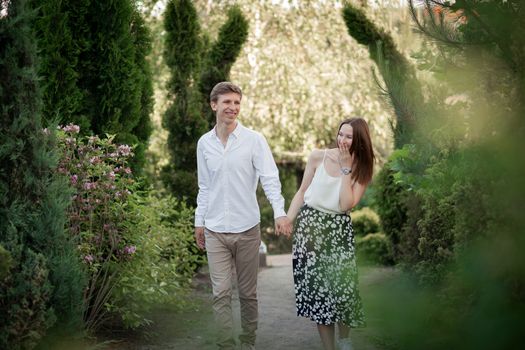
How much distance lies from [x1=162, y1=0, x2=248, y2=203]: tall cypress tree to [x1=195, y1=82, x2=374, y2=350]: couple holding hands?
14.8ft

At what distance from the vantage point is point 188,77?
938cm

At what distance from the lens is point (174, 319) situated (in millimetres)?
6328

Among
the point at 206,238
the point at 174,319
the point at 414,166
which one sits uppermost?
the point at 414,166

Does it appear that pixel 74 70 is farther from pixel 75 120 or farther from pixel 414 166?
pixel 414 166

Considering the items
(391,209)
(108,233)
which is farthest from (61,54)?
(391,209)

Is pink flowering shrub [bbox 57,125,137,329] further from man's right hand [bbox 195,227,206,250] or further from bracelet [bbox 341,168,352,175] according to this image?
bracelet [bbox 341,168,352,175]

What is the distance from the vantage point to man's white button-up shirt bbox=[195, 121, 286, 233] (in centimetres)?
458

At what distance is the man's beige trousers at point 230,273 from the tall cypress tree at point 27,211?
3.20 feet

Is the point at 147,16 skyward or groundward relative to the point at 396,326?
skyward

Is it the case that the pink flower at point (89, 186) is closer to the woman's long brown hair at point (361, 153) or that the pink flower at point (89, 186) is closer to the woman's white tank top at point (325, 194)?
the woman's white tank top at point (325, 194)

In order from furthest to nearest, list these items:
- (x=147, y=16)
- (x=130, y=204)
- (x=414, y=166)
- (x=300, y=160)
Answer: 1. (x=300, y=160)
2. (x=147, y=16)
3. (x=130, y=204)
4. (x=414, y=166)

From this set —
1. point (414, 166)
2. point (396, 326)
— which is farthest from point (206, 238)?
point (396, 326)

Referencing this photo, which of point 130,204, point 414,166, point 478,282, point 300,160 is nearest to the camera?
point 478,282

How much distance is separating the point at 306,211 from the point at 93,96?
3159mm
